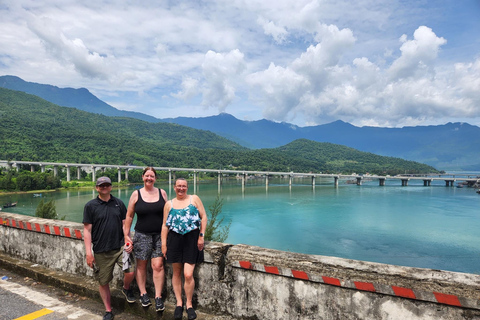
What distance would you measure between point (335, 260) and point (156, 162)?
104m

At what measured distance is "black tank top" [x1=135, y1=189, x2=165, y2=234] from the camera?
3.27 meters

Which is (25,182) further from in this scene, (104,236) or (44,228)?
(104,236)

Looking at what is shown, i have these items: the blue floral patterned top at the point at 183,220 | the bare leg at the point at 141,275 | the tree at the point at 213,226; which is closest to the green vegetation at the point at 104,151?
the tree at the point at 213,226

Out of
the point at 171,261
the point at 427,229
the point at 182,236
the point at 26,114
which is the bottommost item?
the point at 427,229

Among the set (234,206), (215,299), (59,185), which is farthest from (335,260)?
(59,185)

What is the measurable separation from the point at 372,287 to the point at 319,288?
1.46ft

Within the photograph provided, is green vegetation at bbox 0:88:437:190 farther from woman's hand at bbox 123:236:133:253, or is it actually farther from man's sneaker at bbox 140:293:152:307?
man's sneaker at bbox 140:293:152:307

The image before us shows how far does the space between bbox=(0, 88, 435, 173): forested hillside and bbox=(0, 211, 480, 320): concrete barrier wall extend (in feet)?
316

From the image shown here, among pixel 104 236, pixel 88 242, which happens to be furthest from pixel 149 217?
pixel 88 242

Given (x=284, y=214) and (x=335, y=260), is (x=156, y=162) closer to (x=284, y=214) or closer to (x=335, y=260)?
(x=284, y=214)

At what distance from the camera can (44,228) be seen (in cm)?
448

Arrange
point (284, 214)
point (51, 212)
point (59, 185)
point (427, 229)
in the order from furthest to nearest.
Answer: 1. point (59, 185)
2. point (284, 214)
3. point (427, 229)
4. point (51, 212)

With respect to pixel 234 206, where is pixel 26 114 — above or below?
above

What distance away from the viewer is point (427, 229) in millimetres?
29922
